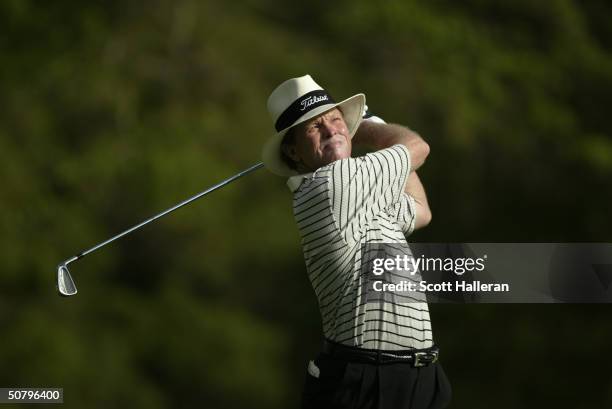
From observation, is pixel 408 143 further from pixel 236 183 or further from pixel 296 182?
pixel 236 183

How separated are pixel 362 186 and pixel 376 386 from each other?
44 cm

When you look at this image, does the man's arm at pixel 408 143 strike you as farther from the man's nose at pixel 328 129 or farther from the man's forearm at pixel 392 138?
the man's nose at pixel 328 129

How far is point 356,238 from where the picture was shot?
2406 mm

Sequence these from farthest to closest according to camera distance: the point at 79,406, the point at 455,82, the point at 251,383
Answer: the point at 455,82, the point at 251,383, the point at 79,406

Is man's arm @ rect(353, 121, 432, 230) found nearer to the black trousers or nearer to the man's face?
the man's face

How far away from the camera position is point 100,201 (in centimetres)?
790

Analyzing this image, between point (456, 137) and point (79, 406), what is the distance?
135 inches

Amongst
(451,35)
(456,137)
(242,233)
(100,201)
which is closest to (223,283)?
(242,233)

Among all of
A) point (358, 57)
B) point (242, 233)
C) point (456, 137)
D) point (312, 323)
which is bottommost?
point (312, 323)

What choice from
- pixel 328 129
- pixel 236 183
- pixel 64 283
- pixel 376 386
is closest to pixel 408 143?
pixel 328 129

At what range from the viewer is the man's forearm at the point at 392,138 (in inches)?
99.1

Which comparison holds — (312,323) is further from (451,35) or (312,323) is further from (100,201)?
(451,35)

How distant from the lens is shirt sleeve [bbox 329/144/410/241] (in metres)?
2.39

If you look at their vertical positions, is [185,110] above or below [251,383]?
above
